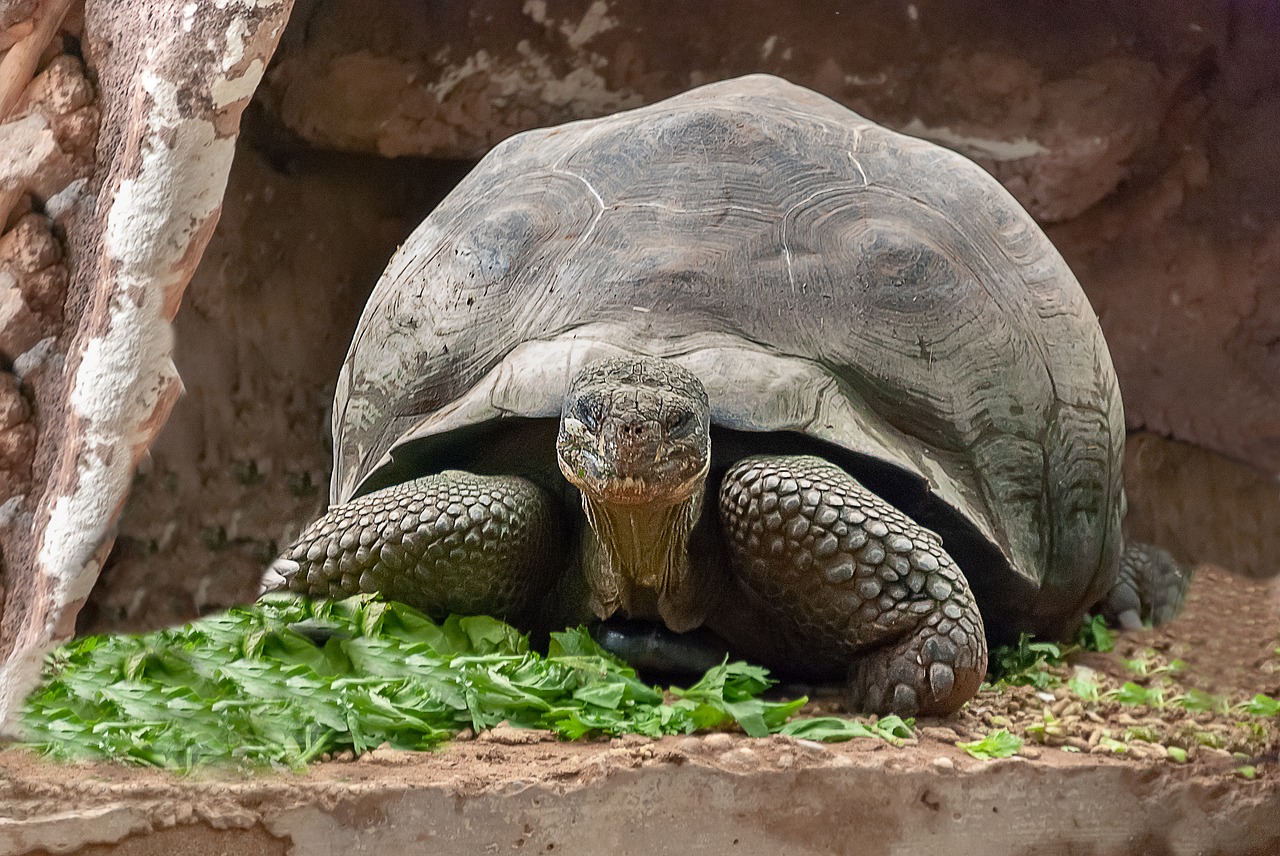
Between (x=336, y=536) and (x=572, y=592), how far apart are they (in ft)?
2.06

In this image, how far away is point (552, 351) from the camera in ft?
11.3

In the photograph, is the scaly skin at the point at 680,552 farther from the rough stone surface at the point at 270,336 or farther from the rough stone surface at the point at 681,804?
the rough stone surface at the point at 270,336

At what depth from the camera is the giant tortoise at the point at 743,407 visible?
3105 mm

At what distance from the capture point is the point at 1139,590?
188 inches

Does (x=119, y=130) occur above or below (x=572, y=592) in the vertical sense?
above

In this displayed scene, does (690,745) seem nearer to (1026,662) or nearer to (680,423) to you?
A: (680,423)

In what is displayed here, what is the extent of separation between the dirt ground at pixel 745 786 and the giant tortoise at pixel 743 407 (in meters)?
0.64

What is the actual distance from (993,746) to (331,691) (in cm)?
119

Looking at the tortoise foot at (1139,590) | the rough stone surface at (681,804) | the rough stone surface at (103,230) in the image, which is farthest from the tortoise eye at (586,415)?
the tortoise foot at (1139,590)

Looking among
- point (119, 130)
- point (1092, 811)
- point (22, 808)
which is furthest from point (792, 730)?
point (119, 130)

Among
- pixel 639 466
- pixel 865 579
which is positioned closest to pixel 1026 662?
pixel 865 579

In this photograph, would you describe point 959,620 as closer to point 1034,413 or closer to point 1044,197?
point 1034,413

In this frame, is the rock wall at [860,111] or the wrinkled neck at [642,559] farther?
the rock wall at [860,111]

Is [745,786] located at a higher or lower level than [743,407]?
lower
